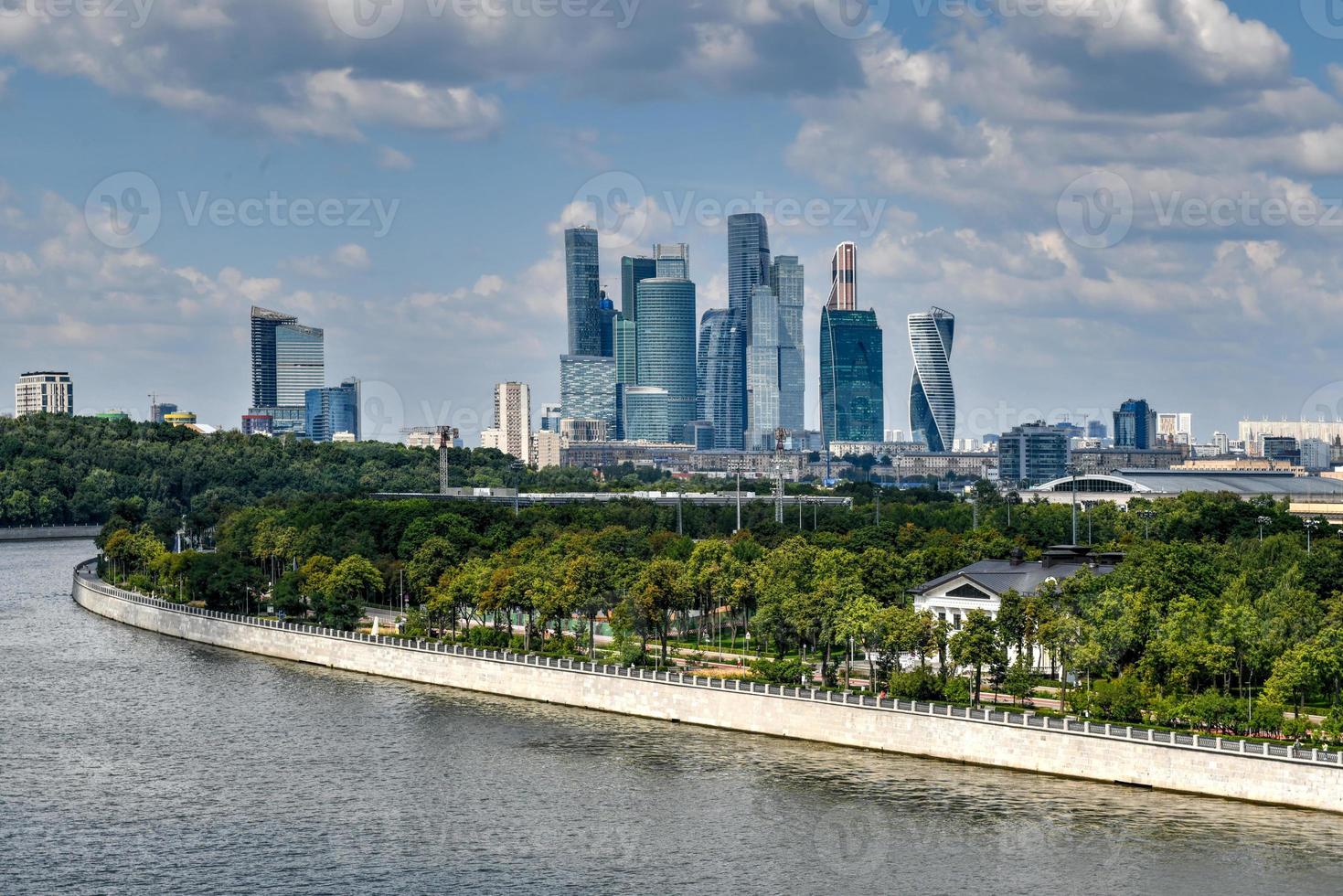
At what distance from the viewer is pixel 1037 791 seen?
60469mm

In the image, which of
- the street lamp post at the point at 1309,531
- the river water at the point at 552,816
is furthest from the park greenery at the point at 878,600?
the river water at the point at 552,816

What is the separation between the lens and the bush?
75.1m

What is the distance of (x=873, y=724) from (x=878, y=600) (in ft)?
65.2

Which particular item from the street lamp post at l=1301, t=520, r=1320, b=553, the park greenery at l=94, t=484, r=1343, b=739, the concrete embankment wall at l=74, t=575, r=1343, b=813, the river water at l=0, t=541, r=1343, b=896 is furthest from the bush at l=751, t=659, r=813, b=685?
the street lamp post at l=1301, t=520, r=1320, b=553

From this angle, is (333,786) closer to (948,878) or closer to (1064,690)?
(948,878)

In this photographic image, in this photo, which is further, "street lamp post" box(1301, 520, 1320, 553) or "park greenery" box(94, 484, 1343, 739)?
"street lamp post" box(1301, 520, 1320, 553)

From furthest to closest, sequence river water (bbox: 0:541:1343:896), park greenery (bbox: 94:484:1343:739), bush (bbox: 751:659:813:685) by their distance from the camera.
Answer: bush (bbox: 751:659:813:685), park greenery (bbox: 94:484:1343:739), river water (bbox: 0:541:1343:896)

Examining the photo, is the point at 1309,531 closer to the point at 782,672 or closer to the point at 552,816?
the point at 782,672

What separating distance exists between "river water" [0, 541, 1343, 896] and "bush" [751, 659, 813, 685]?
4556 mm

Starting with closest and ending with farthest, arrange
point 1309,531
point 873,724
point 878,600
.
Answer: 1. point 873,724
2. point 878,600
3. point 1309,531

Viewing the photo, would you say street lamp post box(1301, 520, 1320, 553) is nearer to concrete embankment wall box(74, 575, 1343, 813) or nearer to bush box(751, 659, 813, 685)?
bush box(751, 659, 813, 685)

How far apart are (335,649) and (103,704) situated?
16097 millimetres

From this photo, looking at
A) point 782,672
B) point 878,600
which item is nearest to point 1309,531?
point 878,600

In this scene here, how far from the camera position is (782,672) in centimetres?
7550
